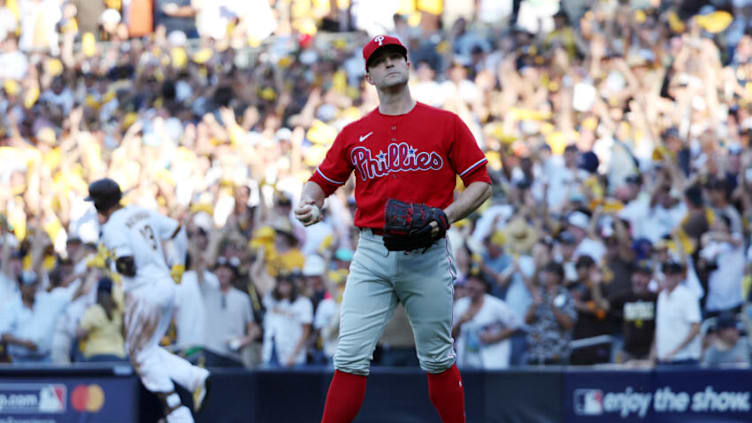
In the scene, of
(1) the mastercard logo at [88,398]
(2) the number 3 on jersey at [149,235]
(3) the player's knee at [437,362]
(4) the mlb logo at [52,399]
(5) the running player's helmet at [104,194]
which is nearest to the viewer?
(3) the player's knee at [437,362]

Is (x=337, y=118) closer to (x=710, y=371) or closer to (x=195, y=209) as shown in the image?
(x=195, y=209)

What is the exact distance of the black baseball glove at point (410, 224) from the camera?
179 inches

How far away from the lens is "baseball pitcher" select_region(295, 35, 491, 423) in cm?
481

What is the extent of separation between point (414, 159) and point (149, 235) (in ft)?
9.39

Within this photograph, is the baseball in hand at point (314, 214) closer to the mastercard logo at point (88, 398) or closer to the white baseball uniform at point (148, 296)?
the white baseball uniform at point (148, 296)

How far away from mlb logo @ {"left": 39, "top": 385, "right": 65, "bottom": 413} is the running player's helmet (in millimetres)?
1474

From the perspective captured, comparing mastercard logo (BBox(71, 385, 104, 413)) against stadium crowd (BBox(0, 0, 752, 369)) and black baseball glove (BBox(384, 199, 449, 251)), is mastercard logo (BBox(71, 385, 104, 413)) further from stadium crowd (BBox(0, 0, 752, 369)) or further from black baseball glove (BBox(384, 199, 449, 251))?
black baseball glove (BBox(384, 199, 449, 251))

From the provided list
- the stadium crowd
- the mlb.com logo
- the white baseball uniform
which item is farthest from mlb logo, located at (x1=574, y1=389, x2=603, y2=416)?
the mlb.com logo

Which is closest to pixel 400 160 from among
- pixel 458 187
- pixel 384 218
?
pixel 384 218

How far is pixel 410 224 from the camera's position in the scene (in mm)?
4539

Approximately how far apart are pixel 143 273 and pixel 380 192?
2841 mm

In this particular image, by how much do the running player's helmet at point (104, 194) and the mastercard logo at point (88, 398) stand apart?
1.36m

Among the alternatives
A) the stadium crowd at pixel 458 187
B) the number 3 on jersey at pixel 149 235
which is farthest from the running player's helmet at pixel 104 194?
the stadium crowd at pixel 458 187

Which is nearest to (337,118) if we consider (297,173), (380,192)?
(297,173)
